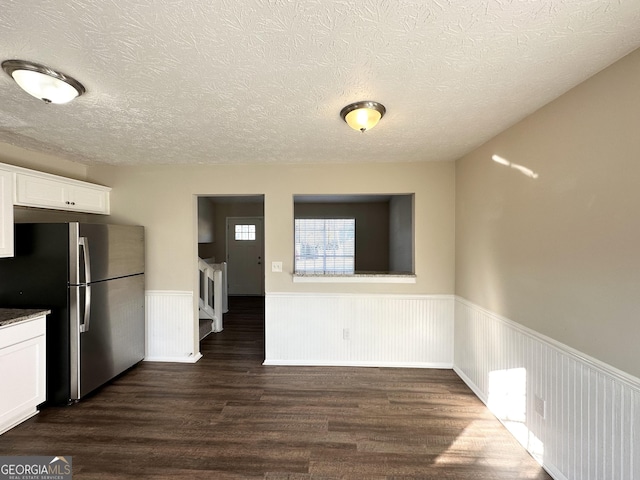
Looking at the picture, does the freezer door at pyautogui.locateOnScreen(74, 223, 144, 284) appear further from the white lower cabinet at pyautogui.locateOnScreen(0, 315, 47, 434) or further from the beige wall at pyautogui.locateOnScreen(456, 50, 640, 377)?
the beige wall at pyautogui.locateOnScreen(456, 50, 640, 377)

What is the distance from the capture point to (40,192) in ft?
7.84

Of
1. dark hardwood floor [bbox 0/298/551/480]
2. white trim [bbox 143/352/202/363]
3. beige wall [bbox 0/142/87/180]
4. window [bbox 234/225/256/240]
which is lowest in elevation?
dark hardwood floor [bbox 0/298/551/480]

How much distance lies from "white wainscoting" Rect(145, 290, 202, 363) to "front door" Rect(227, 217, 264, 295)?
3585 mm

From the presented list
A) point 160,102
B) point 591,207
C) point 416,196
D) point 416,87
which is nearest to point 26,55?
point 160,102

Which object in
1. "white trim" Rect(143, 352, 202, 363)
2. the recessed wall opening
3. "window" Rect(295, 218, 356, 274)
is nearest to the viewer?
"white trim" Rect(143, 352, 202, 363)

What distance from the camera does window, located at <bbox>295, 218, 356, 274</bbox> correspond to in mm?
6633

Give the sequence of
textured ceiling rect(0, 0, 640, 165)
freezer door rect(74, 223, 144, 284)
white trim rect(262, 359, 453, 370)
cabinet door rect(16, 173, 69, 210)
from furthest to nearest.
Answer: white trim rect(262, 359, 453, 370)
freezer door rect(74, 223, 144, 284)
cabinet door rect(16, 173, 69, 210)
textured ceiling rect(0, 0, 640, 165)

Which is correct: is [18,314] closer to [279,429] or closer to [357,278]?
[279,429]

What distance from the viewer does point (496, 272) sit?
2.25 metres

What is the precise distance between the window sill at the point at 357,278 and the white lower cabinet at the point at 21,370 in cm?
224

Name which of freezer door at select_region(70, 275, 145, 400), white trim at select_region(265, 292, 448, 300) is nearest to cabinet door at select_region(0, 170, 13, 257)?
freezer door at select_region(70, 275, 145, 400)

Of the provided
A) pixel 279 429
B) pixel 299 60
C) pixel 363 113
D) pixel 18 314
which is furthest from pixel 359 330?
pixel 18 314

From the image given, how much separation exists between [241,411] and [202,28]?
2596mm

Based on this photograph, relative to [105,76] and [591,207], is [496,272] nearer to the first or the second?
[591,207]
